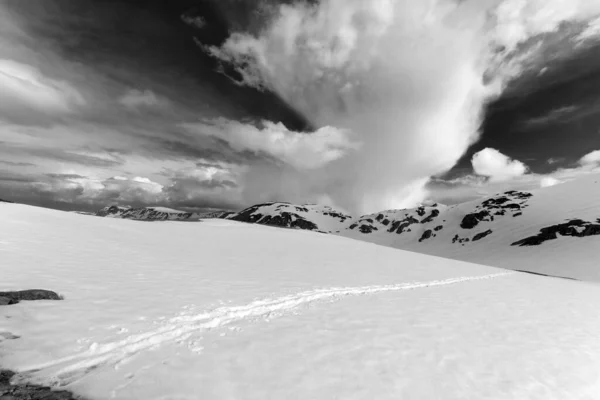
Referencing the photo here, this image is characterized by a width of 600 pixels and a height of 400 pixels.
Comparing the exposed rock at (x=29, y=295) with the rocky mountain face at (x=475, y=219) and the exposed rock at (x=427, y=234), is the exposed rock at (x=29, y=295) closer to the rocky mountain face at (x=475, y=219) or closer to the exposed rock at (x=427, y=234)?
the rocky mountain face at (x=475, y=219)

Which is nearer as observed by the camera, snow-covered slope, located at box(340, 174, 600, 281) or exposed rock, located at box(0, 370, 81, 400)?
exposed rock, located at box(0, 370, 81, 400)

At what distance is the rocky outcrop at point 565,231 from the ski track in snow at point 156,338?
13010cm

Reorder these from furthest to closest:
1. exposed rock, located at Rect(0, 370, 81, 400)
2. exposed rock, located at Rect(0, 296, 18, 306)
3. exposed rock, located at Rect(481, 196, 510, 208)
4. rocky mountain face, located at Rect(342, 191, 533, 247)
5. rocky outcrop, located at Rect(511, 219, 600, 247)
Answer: exposed rock, located at Rect(481, 196, 510, 208) < rocky mountain face, located at Rect(342, 191, 533, 247) < rocky outcrop, located at Rect(511, 219, 600, 247) < exposed rock, located at Rect(0, 296, 18, 306) < exposed rock, located at Rect(0, 370, 81, 400)

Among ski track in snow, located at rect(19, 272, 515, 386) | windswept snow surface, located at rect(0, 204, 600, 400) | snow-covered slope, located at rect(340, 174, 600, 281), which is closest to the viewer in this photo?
ski track in snow, located at rect(19, 272, 515, 386)

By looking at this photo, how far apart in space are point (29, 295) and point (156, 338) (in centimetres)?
547

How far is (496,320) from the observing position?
39.1 ft

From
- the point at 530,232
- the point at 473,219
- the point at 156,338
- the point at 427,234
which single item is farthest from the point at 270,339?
→ the point at 427,234

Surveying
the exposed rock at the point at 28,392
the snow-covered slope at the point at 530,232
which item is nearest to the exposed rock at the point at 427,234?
the snow-covered slope at the point at 530,232

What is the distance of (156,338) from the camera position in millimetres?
7383

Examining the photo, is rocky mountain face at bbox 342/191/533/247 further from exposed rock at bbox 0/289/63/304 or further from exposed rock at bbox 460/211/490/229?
exposed rock at bbox 0/289/63/304

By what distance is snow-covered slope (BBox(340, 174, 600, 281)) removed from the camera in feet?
278

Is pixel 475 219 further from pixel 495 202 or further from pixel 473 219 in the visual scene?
pixel 495 202

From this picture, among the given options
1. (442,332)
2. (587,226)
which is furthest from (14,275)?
(587,226)

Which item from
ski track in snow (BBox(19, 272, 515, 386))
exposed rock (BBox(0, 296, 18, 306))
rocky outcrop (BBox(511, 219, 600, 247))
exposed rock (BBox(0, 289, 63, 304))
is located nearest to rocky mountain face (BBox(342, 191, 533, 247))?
rocky outcrop (BBox(511, 219, 600, 247))
